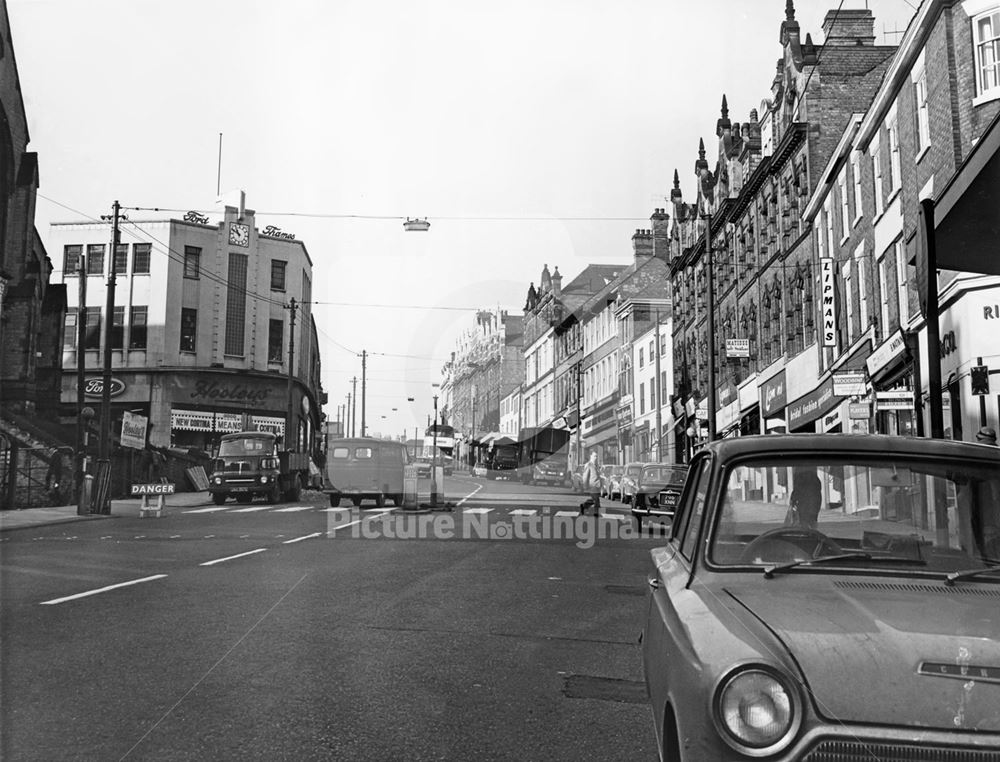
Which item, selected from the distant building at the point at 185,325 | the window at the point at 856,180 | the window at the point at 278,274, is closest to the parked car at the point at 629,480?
the window at the point at 856,180

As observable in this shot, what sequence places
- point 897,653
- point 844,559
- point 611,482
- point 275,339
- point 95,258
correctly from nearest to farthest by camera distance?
point 897,653, point 844,559, point 611,482, point 95,258, point 275,339

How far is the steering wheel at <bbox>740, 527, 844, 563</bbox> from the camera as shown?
3645 millimetres

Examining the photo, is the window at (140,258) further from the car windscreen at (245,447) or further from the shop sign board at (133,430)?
the shop sign board at (133,430)

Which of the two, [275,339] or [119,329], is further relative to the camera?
[275,339]

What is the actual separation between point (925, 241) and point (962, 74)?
1126cm

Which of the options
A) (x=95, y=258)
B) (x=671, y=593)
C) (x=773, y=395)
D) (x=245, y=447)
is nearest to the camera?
(x=671, y=593)

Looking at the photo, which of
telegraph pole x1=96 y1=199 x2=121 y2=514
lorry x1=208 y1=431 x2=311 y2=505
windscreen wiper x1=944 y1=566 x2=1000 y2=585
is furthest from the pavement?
windscreen wiper x1=944 y1=566 x2=1000 y2=585

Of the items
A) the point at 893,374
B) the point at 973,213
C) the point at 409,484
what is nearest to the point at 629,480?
the point at 409,484

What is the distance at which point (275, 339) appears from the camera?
180 ft

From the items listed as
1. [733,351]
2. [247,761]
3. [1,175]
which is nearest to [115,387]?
[1,175]

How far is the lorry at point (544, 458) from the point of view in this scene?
200 ft

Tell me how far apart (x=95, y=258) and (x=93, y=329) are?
4282 mm

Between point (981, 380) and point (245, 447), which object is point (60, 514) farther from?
point (981, 380)

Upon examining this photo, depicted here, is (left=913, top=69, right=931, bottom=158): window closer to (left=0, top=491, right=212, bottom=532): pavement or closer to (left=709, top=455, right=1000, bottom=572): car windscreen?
(left=709, top=455, right=1000, bottom=572): car windscreen
